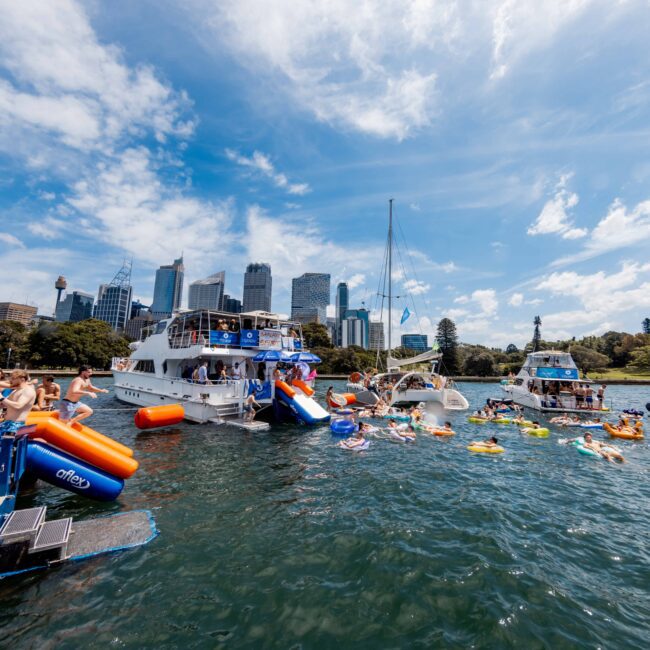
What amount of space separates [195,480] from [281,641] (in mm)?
6951

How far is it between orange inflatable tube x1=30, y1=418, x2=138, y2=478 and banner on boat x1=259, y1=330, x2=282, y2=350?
13289 mm

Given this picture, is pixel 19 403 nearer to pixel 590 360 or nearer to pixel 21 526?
pixel 21 526

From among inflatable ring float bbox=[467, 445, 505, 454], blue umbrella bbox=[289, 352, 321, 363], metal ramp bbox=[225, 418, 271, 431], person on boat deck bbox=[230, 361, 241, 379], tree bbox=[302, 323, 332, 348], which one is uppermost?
tree bbox=[302, 323, 332, 348]

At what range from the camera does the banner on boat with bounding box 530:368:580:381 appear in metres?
28.2

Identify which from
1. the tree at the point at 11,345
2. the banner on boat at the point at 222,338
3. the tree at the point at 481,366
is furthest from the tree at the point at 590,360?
the tree at the point at 11,345

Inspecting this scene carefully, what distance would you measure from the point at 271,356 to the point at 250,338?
208 cm

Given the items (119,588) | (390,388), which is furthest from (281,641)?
(390,388)

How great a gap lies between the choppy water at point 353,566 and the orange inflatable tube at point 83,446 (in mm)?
1244

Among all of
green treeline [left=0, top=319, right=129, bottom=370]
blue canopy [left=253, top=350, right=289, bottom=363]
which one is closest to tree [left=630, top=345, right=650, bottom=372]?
blue canopy [left=253, top=350, right=289, bottom=363]

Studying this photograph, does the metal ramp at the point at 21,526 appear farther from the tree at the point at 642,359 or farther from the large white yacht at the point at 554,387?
the tree at the point at 642,359

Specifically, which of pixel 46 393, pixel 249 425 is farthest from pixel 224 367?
pixel 46 393

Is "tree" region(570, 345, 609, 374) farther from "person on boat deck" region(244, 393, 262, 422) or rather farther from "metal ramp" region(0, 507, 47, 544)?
"metal ramp" region(0, 507, 47, 544)

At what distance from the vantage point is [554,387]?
96.2 ft

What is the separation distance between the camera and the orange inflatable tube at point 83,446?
736 centimetres
